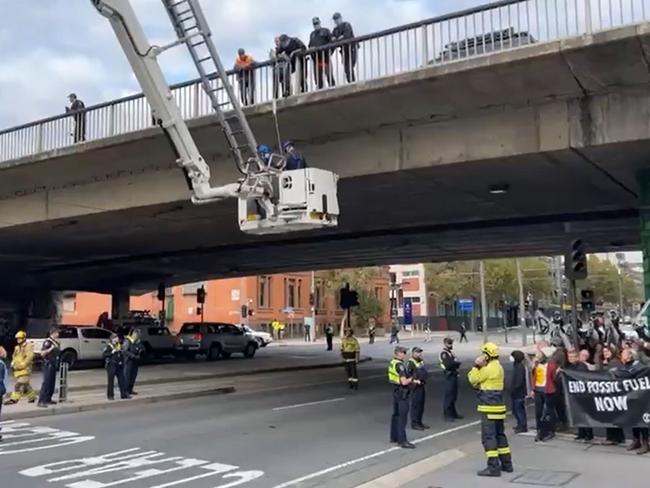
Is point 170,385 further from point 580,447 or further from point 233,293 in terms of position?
point 233,293

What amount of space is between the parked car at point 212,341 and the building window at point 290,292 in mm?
36400

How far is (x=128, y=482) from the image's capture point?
9.44 m

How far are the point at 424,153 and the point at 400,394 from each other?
215 inches

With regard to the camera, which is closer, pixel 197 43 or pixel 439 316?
pixel 197 43

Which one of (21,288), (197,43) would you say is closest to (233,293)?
(21,288)

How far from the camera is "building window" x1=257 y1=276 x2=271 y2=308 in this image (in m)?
71.9

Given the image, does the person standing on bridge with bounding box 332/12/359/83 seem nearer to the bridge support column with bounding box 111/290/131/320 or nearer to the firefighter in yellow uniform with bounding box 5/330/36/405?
the firefighter in yellow uniform with bounding box 5/330/36/405

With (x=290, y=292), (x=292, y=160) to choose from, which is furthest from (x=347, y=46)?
(x=290, y=292)

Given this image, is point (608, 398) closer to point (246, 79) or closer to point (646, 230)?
point (646, 230)

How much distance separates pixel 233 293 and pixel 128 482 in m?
61.8

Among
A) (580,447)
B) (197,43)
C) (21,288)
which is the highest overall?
(197,43)

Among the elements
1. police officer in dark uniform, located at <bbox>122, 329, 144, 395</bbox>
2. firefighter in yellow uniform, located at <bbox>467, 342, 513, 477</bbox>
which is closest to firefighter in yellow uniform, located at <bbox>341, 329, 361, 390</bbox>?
police officer in dark uniform, located at <bbox>122, 329, 144, 395</bbox>

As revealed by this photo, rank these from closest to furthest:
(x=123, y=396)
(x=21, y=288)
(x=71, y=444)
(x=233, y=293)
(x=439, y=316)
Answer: (x=71, y=444) → (x=123, y=396) → (x=21, y=288) → (x=233, y=293) → (x=439, y=316)

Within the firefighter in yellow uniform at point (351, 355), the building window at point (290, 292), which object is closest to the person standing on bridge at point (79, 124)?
the firefighter in yellow uniform at point (351, 355)
